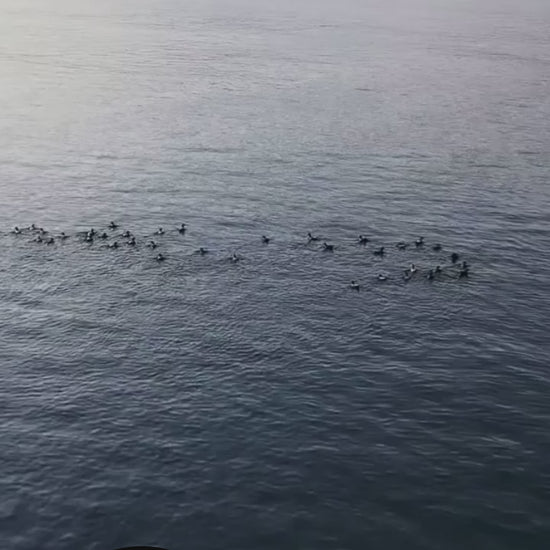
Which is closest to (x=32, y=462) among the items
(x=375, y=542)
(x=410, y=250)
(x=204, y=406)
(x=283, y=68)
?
(x=204, y=406)

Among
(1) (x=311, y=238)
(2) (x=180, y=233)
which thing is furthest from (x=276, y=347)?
(2) (x=180, y=233)

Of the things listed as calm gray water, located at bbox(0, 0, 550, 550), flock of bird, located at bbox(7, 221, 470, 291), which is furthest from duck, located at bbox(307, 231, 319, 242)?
calm gray water, located at bbox(0, 0, 550, 550)

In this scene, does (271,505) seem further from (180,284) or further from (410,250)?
(410,250)

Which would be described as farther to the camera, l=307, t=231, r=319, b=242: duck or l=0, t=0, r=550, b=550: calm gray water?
l=307, t=231, r=319, b=242: duck

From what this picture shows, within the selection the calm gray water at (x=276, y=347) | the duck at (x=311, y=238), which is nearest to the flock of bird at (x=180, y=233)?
the duck at (x=311, y=238)

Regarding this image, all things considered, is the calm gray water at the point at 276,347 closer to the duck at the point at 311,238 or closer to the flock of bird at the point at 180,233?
the flock of bird at the point at 180,233

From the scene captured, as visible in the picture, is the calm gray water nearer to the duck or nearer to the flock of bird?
the flock of bird
